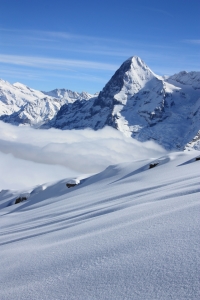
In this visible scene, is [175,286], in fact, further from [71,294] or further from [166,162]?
[166,162]

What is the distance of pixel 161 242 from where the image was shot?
4.70m

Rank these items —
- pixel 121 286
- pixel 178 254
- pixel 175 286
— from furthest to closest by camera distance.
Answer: pixel 178 254 → pixel 121 286 → pixel 175 286

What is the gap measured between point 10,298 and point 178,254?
7.18ft

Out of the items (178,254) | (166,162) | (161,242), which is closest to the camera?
(178,254)

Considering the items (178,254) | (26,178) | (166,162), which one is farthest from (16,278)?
(26,178)

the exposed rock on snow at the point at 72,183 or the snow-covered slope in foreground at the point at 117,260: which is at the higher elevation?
the exposed rock on snow at the point at 72,183

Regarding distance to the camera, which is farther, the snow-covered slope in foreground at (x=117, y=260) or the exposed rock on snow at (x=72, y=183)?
the exposed rock on snow at (x=72, y=183)

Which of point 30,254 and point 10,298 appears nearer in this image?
point 10,298

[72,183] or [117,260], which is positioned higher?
[72,183]

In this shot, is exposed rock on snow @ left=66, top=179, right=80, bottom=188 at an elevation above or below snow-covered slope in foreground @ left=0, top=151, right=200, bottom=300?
above

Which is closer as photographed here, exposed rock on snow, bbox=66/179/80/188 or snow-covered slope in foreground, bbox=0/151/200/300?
snow-covered slope in foreground, bbox=0/151/200/300

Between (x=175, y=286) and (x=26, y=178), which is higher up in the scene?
(x=26, y=178)

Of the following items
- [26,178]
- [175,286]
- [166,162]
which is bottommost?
[175,286]

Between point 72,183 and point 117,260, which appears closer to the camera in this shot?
point 117,260
